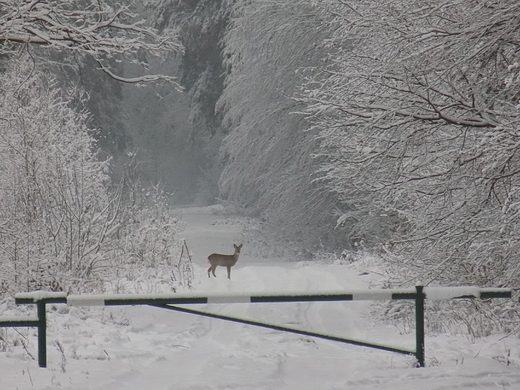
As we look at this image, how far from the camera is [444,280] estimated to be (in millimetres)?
10102

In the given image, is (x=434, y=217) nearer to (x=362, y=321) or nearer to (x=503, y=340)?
(x=503, y=340)

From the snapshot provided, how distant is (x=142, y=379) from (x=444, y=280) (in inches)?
191

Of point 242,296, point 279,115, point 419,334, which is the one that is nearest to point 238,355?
point 242,296

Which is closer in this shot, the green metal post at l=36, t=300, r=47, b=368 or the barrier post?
the green metal post at l=36, t=300, r=47, b=368

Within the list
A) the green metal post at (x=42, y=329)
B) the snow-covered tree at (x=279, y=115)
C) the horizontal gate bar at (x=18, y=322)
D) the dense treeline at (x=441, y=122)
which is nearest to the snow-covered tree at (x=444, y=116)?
the dense treeline at (x=441, y=122)

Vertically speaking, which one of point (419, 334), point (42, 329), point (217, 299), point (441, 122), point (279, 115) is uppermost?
point (279, 115)

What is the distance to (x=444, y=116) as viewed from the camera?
7.71 meters

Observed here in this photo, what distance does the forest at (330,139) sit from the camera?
780 centimetres

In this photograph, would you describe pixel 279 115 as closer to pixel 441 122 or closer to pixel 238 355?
pixel 238 355

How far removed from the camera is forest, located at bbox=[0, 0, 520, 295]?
7805mm

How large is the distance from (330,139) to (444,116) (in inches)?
69.8

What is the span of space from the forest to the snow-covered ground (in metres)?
1.00

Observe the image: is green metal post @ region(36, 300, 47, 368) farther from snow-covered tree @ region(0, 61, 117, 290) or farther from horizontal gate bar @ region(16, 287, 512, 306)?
snow-covered tree @ region(0, 61, 117, 290)

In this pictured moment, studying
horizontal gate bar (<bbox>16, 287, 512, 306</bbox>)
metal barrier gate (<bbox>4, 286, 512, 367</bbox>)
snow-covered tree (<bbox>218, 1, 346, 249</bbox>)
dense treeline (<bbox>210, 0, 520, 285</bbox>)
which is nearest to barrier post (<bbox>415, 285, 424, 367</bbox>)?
metal barrier gate (<bbox>4, 286, 512, 367</bbox>)
